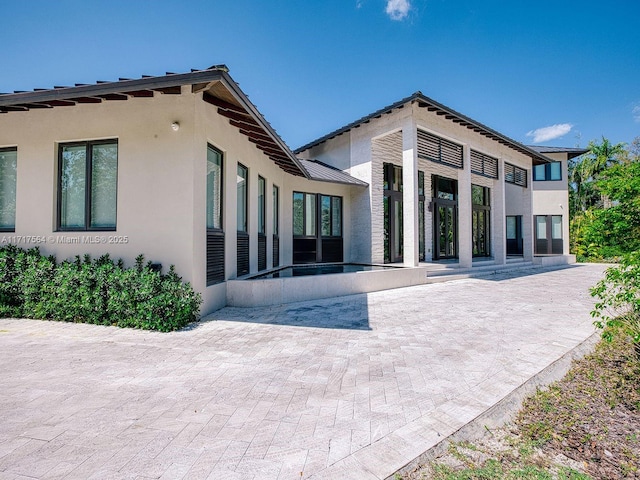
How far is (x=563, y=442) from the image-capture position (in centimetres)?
238

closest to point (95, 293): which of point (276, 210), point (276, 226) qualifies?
point (276, 226)

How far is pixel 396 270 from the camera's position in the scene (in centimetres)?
988

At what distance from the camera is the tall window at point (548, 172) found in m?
20.9

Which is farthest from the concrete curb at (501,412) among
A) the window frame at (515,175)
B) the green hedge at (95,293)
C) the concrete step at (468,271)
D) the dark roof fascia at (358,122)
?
the window frame at (515,175)

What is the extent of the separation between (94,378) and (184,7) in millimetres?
8508

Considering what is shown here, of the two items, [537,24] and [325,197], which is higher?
[537,24]

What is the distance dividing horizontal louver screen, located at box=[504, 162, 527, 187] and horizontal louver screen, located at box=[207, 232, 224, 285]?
1409cm

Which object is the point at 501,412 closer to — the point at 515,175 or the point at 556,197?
the point at 515,175

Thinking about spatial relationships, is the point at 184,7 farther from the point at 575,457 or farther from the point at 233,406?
the point at 575,457

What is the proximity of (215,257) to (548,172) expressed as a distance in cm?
2262

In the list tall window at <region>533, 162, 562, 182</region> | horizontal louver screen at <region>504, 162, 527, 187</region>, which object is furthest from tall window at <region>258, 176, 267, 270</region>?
tall window at <region>533, 162, 562, 182</region>

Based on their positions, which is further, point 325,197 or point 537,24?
point 325,197

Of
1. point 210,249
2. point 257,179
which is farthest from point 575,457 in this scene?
point 257,179

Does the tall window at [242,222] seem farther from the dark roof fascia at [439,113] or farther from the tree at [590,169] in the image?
the tree at [590,169]
